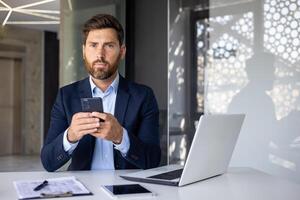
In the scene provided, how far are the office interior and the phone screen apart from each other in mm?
2612

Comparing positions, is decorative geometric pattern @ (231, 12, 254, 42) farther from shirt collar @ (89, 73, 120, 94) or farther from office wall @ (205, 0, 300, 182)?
shirt collar @ (89, 73, 120, 94)

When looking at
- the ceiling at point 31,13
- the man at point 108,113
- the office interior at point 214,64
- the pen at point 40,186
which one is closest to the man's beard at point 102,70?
the man at point 108,113

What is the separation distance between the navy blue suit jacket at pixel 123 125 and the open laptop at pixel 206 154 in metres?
0.13

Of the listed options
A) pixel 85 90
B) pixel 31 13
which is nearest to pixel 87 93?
pixel 85 90

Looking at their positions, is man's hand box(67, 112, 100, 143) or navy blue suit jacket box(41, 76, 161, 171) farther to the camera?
navy blue suit jacket box(41, 76, 161, 171)

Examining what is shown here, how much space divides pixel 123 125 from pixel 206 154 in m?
0.52

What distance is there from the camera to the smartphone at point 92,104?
4.45 feet

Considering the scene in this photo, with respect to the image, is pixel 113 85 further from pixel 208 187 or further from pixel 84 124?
pixel 208 187

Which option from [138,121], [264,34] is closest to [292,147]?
[264,34]

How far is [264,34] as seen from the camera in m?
3.77

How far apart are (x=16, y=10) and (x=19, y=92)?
7.63 ft

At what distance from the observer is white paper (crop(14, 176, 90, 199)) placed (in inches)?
45.9

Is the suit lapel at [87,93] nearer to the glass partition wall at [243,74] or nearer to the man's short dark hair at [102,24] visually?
the man's short dark hair at [102,24]

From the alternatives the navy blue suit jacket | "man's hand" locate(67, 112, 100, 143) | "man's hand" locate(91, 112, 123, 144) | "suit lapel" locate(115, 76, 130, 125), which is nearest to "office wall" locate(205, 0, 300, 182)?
the navy blue suit jacket
